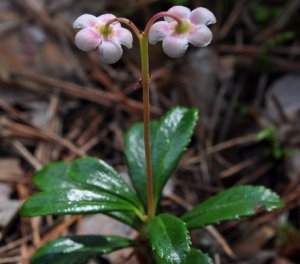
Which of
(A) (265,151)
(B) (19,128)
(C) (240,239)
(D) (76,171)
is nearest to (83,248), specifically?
(D) (76,171)

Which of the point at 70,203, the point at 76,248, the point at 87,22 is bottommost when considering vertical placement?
the point at 76,248

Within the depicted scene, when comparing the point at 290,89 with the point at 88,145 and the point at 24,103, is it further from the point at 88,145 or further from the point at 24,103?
the point at 24,103

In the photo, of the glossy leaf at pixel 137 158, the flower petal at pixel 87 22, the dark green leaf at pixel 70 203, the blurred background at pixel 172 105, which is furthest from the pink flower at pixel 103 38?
the blurred background at pixel 172 105

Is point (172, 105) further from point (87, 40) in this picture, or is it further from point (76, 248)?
point (87, 40)

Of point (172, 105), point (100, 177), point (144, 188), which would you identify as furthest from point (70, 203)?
point (172, 105)

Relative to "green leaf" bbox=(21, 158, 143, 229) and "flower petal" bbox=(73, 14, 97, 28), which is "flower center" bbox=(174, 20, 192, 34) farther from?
A: "green leaf" bbox=(21, 158, 143, 229)

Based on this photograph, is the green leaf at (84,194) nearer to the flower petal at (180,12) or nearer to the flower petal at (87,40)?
the flower petal at (87,40)
